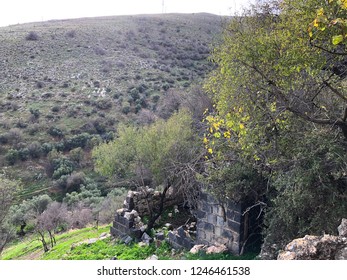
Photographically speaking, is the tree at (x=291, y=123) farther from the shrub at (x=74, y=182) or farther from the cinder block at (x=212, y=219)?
the shrub at (x=74, y=182)

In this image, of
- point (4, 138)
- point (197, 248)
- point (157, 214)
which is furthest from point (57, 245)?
point (4, 138)

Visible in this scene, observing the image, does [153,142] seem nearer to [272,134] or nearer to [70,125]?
[272,134]

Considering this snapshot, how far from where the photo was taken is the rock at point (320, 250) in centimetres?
436

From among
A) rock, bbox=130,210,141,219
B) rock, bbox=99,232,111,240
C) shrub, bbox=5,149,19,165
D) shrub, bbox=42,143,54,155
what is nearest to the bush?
shrub, bbox=42,143,54,155

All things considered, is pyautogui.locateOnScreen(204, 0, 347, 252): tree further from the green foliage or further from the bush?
the bush

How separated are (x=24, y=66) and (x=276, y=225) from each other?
39.0 meters

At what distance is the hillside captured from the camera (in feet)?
94.0

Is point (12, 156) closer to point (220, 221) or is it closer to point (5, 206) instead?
point (5, 206)

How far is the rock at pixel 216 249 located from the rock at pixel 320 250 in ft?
16.6

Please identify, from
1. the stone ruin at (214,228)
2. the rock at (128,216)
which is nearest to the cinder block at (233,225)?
the stone ruin at (214,228)

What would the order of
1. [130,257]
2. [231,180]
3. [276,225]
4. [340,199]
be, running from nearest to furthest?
[340,199] → [276,225] → [231,180] → [130,257]

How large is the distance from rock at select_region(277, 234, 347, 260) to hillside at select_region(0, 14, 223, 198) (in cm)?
1731
